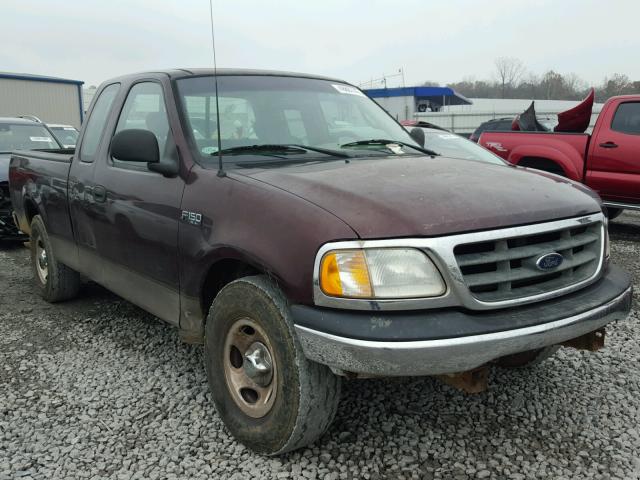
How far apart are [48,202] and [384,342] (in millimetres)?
3682

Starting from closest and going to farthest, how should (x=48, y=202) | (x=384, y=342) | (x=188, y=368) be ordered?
(x=384, y=342) < (x=188, y=368) < (x=48, y=202)

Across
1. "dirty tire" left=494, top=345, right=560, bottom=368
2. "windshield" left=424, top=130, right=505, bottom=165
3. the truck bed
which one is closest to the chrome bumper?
"dirty tire" left=494, top=345, right=560, bottom=368

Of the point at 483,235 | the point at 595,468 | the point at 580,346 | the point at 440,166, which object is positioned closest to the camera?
the point at 483,235

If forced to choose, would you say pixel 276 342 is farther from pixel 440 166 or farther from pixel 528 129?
pixel 528 129

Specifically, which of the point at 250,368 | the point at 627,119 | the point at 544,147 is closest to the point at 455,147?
the point at 544,147

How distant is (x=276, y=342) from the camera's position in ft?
7.97

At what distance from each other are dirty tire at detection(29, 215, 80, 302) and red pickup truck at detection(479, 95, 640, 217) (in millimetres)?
6552

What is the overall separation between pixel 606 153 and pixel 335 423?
6.59m

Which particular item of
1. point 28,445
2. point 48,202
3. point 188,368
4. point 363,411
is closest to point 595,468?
point 363,411

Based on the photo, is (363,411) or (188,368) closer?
(363,411)

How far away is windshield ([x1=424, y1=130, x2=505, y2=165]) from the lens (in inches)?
273

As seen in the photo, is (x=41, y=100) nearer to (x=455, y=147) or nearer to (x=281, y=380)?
(x=455, y=147)

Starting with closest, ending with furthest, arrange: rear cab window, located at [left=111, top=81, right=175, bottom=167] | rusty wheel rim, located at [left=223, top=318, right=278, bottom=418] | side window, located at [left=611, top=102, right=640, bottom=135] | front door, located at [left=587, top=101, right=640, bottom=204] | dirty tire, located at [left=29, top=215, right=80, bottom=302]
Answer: rusty wheel rim, located at [left=223, top=318, right=278, bottom=418] < rear cab window, located at [left=111, top=81, right=175, bottom=167] < dirty tire, located at [left=29, top=215, right=80, bottom=302] < front door, located at [left=587, top=101, right=640, bottom=204] < side window, located at [left=611, top=102, right=640, bottom=135]

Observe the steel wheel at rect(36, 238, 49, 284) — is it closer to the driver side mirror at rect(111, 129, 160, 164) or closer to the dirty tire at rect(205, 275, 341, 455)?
the driver side mirror at rect(111, 129, 160, 164)
